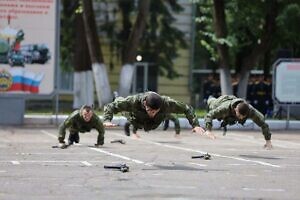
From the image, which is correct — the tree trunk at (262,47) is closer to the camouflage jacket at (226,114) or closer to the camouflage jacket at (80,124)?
the camouflage jacket at (80,124)

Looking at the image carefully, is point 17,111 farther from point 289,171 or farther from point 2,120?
point 289,171

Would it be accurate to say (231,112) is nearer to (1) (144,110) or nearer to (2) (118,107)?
(1) (144,110)

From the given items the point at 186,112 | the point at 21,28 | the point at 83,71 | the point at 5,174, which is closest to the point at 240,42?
the point at 83,71

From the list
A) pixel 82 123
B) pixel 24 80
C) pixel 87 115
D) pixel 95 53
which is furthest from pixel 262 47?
pixel 87 115

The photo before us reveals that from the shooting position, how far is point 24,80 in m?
25.0

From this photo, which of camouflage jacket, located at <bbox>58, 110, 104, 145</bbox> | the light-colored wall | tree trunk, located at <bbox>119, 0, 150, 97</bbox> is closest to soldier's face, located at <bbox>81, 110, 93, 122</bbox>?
camouflage jacket, located at <bbox>58, 110, 104, 145</bbox>

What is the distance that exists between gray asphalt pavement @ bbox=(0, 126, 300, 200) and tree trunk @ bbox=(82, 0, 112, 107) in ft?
31.4

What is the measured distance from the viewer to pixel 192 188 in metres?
9.57

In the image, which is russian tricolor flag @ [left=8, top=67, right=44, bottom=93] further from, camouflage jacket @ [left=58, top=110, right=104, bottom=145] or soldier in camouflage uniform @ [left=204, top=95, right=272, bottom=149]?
soldier in camouflage uniform @ [left=204, top=95, right=272, bottom=149]

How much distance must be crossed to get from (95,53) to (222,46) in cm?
503

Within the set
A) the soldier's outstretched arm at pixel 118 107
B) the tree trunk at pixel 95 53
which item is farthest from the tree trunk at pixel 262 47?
the soldier's outstretched arm at pixel 118 107

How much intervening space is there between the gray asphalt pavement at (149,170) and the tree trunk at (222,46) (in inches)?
360

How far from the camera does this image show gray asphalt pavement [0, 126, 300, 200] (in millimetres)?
9141

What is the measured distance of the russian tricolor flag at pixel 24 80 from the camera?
24.9m
